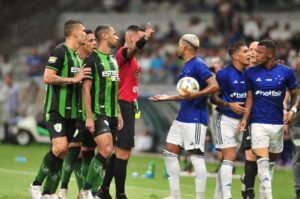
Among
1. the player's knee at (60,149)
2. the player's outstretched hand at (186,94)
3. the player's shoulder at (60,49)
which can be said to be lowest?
the player's knee at (60,149)

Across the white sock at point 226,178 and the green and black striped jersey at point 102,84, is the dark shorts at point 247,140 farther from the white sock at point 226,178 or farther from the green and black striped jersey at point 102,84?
the green and black striped jersey at point 102,84

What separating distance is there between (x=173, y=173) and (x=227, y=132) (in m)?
1.04

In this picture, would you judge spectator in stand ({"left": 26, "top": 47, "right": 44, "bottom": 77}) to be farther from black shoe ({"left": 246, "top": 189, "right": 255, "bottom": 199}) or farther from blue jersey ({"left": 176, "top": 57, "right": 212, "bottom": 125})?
black shoe ({"left": 246, "top": 189, "right": 255, "bottom": 199})

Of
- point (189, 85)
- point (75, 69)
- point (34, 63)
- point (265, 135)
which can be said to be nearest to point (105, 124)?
point (75, 69)

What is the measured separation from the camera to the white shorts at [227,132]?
13.5 meters

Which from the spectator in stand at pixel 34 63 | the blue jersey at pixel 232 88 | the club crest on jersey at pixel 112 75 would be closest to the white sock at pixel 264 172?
the blue jersey at pixel 232 88

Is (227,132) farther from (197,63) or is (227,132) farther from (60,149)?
(60,149)

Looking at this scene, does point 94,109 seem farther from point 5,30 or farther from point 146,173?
point 5,30

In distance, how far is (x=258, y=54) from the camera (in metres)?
13.2

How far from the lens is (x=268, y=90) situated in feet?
43.4

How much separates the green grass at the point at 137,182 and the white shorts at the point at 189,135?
66.2 inches

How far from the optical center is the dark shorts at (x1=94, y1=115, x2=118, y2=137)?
12.6 meters

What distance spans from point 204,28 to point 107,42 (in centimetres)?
1917

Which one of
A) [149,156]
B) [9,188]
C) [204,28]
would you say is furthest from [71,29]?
[204,28]
